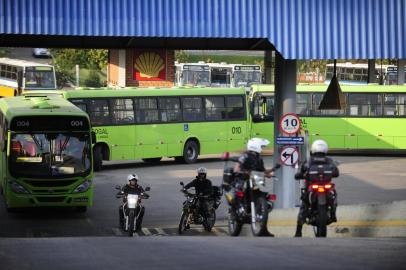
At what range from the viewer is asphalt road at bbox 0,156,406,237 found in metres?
21.0

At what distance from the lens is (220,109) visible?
122ft

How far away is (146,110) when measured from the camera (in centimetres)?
3478

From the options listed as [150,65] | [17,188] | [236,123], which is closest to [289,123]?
[17,188]

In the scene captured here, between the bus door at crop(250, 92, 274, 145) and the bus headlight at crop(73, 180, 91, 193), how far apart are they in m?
17.4

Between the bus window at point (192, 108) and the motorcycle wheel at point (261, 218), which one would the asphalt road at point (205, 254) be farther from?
the bus window at point (192, 108)

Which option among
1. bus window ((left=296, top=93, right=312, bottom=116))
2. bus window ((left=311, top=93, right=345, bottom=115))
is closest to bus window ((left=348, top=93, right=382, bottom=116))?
bus window ((left=311, top=93, right=345, bottom=115))

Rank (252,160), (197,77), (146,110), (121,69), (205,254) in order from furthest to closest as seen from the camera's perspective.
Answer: (197,77) < (121,69) < (146,110) < (252,160) < (205,254)

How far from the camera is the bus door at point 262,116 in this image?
3928 cm

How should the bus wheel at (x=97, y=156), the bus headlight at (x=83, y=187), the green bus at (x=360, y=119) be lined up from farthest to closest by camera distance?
the green bus at (x=360, y=119), the bus wheel at (x=97, y=156), the bus headlight at (x=83, y=187)

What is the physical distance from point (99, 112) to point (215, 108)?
5.80 meters

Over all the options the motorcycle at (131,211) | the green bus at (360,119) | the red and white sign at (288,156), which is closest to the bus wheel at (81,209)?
the motorcycle at (131,211)

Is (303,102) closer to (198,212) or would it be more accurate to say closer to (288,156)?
(288,156)

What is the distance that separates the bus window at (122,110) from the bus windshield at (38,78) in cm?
1970

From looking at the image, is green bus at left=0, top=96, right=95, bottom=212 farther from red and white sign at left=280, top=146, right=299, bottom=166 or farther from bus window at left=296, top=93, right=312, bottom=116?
bus window at left=296, top=93, right=312, bottom=116
